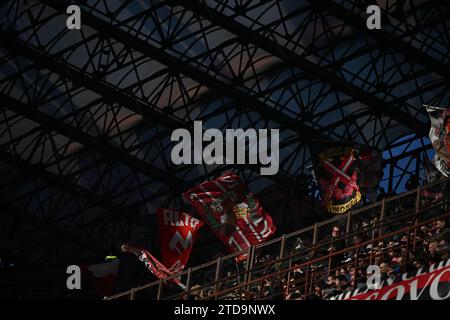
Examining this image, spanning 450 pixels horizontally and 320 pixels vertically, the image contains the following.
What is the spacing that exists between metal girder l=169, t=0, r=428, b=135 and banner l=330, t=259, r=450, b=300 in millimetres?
20580

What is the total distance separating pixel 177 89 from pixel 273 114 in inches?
151

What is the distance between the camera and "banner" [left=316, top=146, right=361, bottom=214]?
33.5m

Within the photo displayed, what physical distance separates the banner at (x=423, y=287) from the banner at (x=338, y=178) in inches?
417

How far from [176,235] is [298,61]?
26.4 ft

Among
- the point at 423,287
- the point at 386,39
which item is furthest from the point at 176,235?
the point at 423,287

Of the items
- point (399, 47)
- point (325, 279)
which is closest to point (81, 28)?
point (399, 47)

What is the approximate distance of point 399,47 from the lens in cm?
4225

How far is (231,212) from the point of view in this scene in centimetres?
3638

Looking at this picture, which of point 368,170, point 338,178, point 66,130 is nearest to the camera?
point 338,178

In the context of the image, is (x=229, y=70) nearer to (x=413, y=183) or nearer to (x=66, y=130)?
(x=66, y=130)

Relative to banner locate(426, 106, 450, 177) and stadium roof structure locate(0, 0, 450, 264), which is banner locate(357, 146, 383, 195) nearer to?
stadium roof structure locate(0, 0, 450, 264)

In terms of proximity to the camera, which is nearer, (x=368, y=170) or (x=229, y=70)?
(x=368, y=170)
